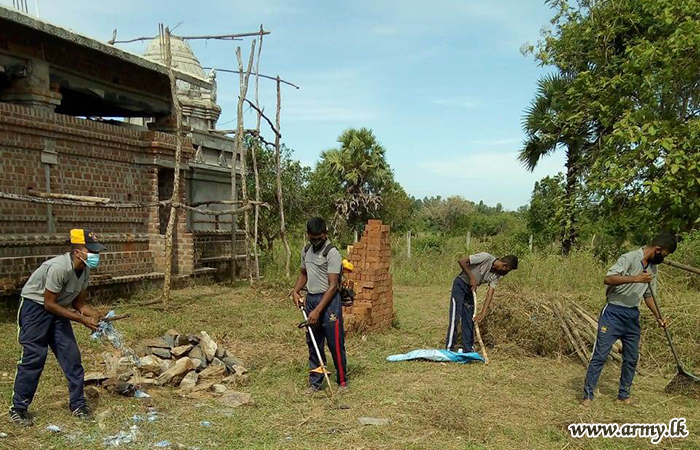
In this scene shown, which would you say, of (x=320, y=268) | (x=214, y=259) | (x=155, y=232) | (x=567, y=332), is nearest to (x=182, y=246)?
(x=155, y=232)

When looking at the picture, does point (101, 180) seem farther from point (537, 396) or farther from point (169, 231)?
point (537, 396)

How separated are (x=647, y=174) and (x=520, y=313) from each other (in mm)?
3495

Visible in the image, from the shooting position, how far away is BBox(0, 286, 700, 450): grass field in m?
4.46

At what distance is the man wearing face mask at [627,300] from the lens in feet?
17.1

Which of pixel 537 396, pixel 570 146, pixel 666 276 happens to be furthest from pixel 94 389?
pixel 570 146

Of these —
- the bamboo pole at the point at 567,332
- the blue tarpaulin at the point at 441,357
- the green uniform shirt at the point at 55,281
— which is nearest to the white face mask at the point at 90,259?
the green uniform shirt at the point at 55,281

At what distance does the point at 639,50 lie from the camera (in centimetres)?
861

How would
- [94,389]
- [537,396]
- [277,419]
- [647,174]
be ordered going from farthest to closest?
[647,174] < [537,396] < [94,389] < [277,419]

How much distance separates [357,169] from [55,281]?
20375 mm

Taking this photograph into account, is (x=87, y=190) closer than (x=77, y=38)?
No

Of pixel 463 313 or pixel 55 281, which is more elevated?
pixel 55 281

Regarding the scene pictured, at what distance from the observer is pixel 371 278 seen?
28.2ft

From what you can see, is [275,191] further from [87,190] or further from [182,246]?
[87,190]

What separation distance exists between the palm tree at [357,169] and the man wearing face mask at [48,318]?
19.5 metres
